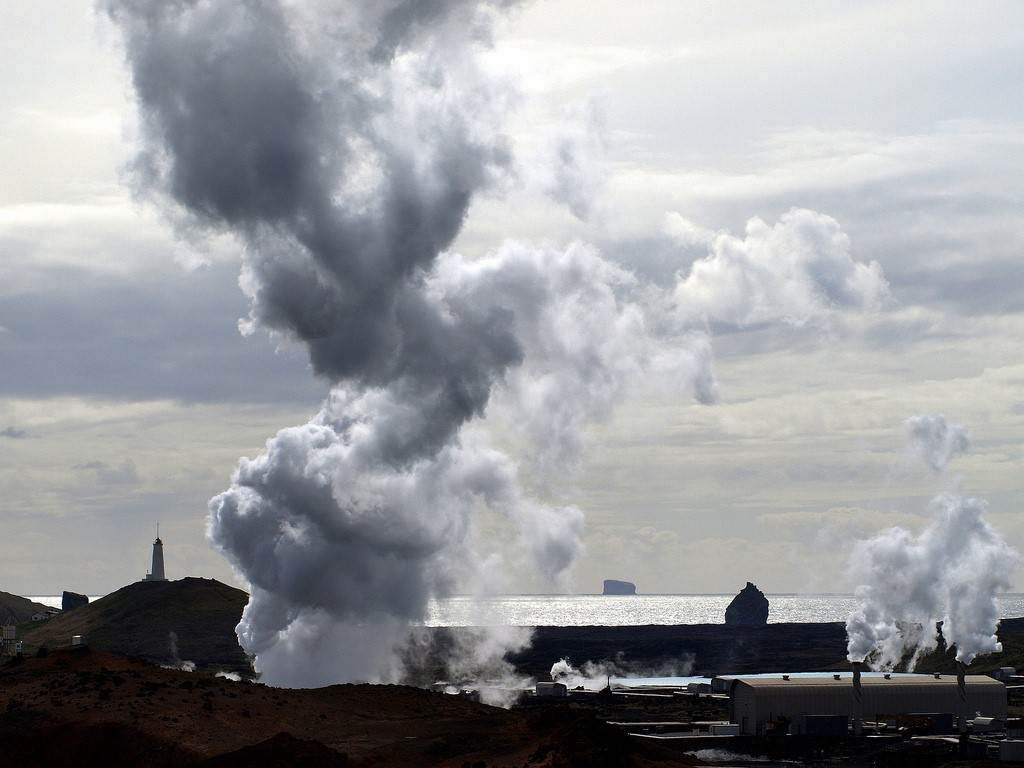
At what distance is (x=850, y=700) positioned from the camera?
5394 inches

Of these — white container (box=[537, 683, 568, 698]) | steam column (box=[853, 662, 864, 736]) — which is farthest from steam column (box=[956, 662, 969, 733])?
white container (box=[537, 683, 568, 698])

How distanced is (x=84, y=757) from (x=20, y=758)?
417 cm

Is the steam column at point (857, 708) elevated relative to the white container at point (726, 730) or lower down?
elevated

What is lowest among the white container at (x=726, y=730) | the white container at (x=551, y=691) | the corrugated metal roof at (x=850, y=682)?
the white container at (x=726, y=730)

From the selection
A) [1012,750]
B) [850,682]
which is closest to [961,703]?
[850,682]

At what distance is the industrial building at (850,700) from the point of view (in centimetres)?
13312

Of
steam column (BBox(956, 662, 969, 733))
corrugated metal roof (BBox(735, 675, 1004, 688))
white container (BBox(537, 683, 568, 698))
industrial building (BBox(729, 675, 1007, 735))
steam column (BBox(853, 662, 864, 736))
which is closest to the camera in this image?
steam column (BBox(853, 662, 864, 736))

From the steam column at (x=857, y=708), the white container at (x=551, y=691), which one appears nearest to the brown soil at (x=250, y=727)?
the steam column at (x=857, y=708)

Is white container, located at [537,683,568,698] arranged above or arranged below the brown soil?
below

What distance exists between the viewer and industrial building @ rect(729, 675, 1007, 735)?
5241 inches

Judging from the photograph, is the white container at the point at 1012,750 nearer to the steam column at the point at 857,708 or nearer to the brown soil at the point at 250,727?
the steam column at the point at 857,708

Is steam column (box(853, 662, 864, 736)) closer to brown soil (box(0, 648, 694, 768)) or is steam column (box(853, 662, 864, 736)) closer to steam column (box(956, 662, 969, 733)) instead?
steam column (box(956, 662, 969, 733))

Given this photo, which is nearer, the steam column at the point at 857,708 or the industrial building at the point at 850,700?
the steam column at the point at 857,708

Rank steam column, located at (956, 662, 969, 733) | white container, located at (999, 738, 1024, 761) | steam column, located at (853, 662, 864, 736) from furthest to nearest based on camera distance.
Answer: steam column, located at (956, 662, 969, 733)
steam column, located at (853, 662, 864, 736)
white container, located at (999, 738, 1024, 761)
